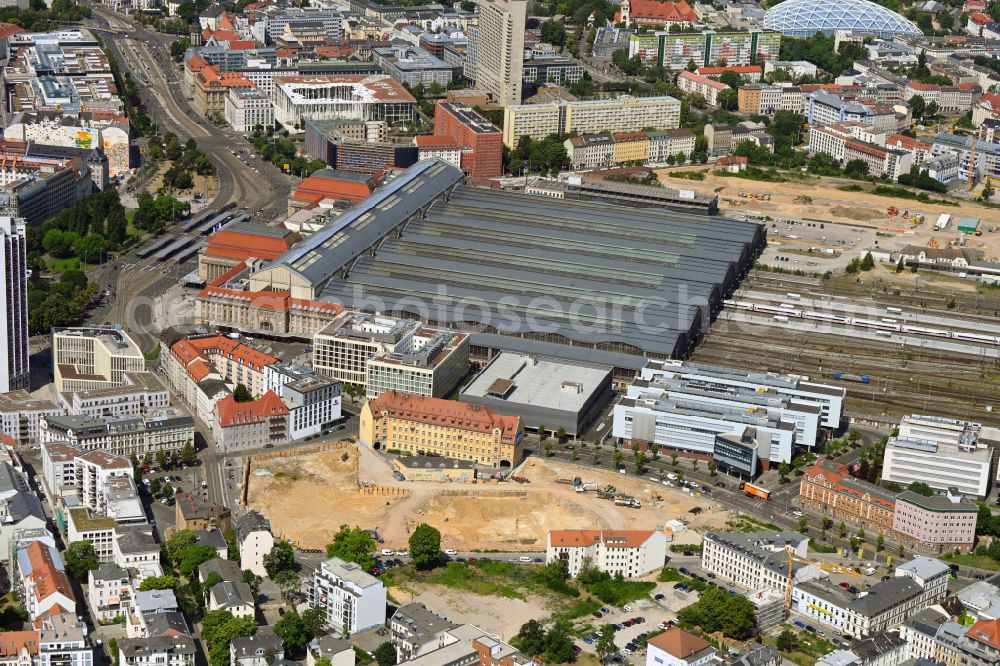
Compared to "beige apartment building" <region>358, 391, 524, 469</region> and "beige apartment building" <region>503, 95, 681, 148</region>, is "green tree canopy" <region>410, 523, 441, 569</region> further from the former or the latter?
"beige apartment building" <region>503, 95, 681, 148</region>

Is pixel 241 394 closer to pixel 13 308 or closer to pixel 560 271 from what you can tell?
pixel 13 308

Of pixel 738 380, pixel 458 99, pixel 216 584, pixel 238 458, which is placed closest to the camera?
pixel 216 584

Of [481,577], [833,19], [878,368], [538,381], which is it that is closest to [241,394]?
[538,381]

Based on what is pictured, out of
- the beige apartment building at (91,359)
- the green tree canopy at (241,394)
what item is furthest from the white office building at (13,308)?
the green tree canopy at (241,394)

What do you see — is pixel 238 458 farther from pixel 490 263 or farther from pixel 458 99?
pixel 458 99

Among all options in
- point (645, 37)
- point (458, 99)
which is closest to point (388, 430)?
point (458, 99)

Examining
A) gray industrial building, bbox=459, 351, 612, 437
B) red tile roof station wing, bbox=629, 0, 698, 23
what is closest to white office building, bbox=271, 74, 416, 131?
red tile roof station wing, bbox=629, 0, 698, 23
